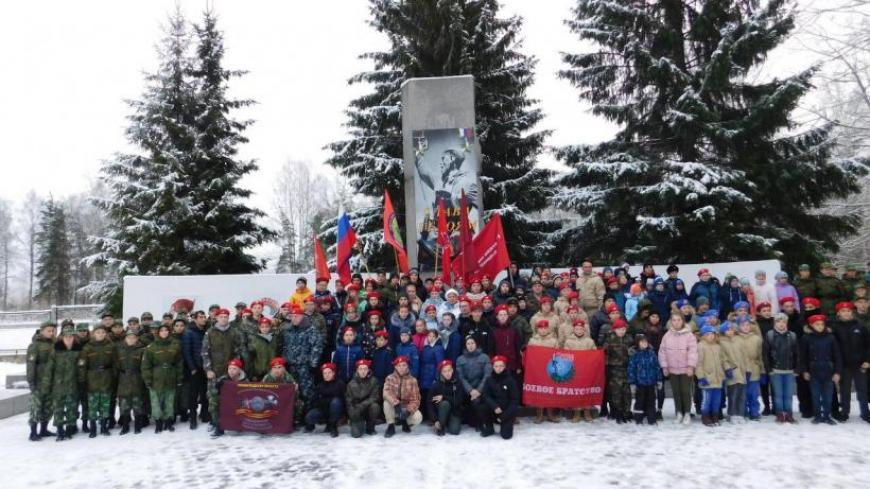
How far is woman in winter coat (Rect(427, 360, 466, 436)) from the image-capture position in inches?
307

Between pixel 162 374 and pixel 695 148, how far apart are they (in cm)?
1528

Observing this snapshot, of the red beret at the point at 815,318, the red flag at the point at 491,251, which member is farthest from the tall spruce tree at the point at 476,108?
the red beret at the point at 815,318

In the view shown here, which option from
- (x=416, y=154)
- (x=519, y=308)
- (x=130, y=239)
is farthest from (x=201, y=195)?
(x=519, y=308)

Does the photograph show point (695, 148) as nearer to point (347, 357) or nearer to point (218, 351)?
point (347, 357)

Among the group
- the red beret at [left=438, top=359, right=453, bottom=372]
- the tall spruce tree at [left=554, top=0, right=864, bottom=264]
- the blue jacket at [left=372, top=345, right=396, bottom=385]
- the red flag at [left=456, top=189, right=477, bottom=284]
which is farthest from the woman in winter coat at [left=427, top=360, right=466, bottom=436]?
the tall spruce tree at [left=554, top=0, right=864, bottom=264]

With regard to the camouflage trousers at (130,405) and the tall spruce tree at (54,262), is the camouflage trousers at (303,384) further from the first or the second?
the tall spruce tree at (54,262)

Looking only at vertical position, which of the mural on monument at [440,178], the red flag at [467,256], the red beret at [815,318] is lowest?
the red beret at [815,318]

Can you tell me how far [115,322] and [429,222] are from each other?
841 cm

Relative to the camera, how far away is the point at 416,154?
625 inches

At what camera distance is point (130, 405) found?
338 inches

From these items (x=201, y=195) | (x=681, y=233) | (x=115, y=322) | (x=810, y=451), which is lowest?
(x=810, y=451)

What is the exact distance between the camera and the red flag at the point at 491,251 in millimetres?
11391

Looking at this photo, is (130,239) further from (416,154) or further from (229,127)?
(416,154)

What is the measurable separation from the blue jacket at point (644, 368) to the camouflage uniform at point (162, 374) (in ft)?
22.7
